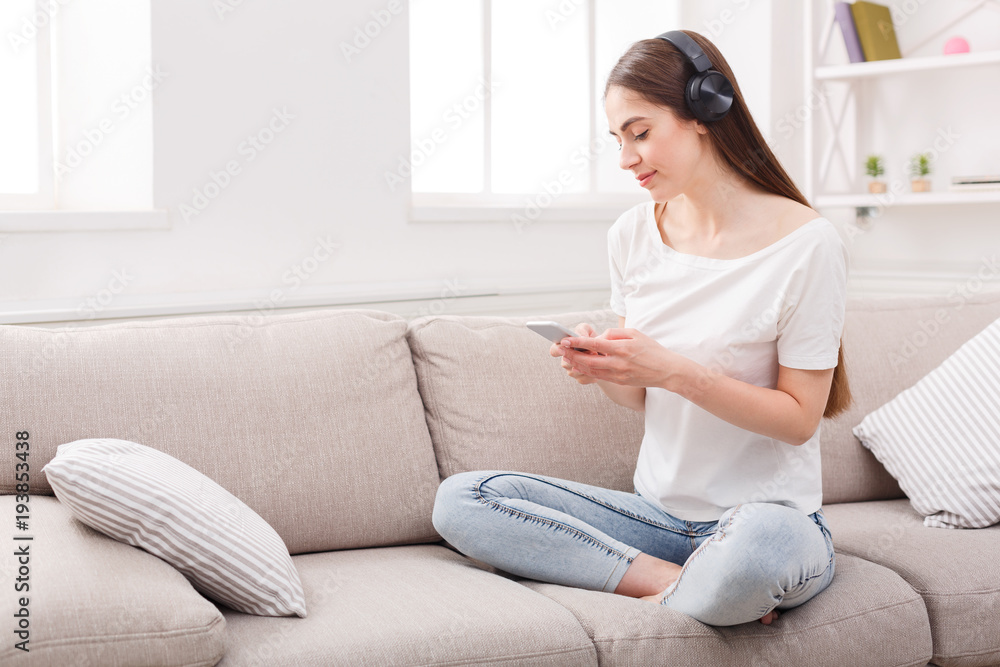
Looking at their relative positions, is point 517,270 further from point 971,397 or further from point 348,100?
point 971,397

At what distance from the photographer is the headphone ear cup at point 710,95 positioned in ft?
4.78

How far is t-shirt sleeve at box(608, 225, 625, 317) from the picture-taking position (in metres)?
1.74

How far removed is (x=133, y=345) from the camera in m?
1.68

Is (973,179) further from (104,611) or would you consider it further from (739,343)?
(104,611)

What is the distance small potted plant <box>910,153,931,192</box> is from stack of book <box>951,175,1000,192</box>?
0.11m

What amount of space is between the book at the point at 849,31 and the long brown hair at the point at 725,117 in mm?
1760

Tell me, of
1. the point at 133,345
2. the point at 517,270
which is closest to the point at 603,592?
the point at 133,345

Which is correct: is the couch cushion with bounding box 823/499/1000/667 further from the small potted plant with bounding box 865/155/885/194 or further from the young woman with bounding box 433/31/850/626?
the small potted plant with bounding box 865/155/885/194

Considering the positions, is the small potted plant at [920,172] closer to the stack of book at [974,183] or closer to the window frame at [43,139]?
the stack of book at [974,183]

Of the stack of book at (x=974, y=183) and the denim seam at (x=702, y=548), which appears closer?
the denim seam at (x=702, y=548)

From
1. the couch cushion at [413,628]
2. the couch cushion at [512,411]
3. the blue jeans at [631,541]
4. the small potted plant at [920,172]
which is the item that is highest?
the small potted plant at [920,172]

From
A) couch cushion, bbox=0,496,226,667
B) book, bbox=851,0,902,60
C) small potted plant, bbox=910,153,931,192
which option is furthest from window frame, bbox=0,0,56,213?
small potted plant, bbox=910,153,931,192

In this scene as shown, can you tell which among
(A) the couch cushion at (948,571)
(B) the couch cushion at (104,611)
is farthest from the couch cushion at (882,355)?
(B) the couch cushion at (104,611)

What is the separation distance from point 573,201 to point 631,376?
1.93m
